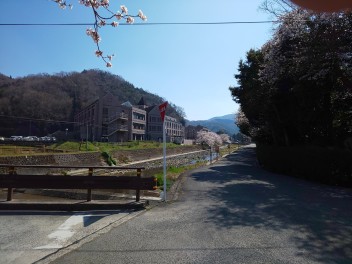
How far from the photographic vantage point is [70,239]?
19.7 feet

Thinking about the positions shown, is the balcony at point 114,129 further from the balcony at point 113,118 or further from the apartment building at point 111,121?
the balcony at point 113,118

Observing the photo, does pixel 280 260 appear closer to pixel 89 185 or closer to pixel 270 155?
pixel 89 185

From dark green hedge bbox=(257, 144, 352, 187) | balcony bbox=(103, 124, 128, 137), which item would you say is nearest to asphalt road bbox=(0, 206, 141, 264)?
dark green hedge bbox=(257, 144, 352, 187)

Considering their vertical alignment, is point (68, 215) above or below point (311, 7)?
below

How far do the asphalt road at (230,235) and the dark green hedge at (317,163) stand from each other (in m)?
6.25

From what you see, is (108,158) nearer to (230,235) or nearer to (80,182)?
(80,182)

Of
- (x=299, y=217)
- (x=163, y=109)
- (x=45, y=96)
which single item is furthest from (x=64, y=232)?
(x=45, y=96)

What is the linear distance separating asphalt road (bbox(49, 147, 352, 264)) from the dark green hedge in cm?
625

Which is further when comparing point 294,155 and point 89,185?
point 294,155

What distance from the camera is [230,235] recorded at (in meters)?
→ 5.95

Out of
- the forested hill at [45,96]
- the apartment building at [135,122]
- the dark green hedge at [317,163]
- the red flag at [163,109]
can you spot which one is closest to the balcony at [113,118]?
the apartment building at [135,122]

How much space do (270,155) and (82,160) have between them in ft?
77.0

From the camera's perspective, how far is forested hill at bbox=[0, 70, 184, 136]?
308ft

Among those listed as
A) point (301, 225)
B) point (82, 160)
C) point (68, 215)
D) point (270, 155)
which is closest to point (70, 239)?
point (68, 215)
